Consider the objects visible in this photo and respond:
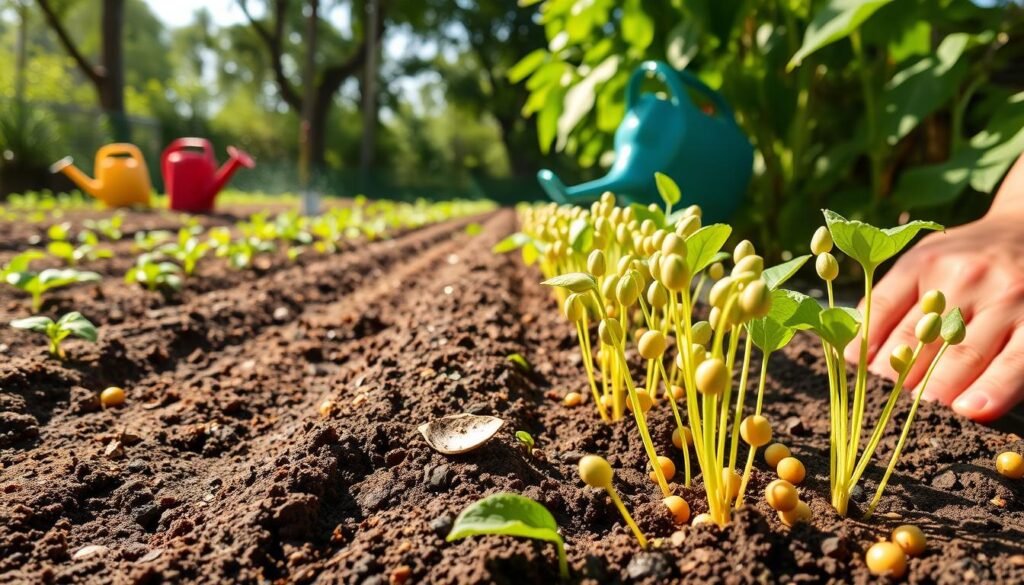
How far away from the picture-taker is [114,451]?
1.27 metres

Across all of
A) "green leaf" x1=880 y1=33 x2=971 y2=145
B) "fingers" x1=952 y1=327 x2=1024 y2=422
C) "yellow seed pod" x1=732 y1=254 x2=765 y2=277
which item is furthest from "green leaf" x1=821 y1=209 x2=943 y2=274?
"green leaf" x1=880 y1=33 x2=971 y2=145

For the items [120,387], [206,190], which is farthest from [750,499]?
[206,190]

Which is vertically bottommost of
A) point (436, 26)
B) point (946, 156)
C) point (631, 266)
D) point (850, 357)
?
point (850, 357)

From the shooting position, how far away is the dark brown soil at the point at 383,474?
2.71ft

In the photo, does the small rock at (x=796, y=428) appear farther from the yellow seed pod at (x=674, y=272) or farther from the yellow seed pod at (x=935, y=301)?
the yellow seed pod at (x=674, y=272)

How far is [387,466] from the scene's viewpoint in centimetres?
114

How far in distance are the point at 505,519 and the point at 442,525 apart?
227 millimetres

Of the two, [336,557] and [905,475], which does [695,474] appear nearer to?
[905,475]

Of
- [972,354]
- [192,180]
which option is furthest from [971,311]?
[192,180]

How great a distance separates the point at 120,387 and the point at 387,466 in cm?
96

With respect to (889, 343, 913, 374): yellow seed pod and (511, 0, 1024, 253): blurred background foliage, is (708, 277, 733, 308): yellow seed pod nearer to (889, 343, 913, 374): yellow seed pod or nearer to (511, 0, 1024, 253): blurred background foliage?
(889, 343, 913, 374): yellow seed pod

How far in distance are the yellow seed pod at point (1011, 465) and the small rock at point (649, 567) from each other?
0.67 metres

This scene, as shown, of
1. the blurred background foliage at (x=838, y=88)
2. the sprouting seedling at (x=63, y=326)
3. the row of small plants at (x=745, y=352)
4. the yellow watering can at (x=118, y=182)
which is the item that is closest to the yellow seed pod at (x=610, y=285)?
the row of small plants at (x=745, y=352)

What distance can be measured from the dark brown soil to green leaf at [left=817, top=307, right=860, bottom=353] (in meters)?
0.24
